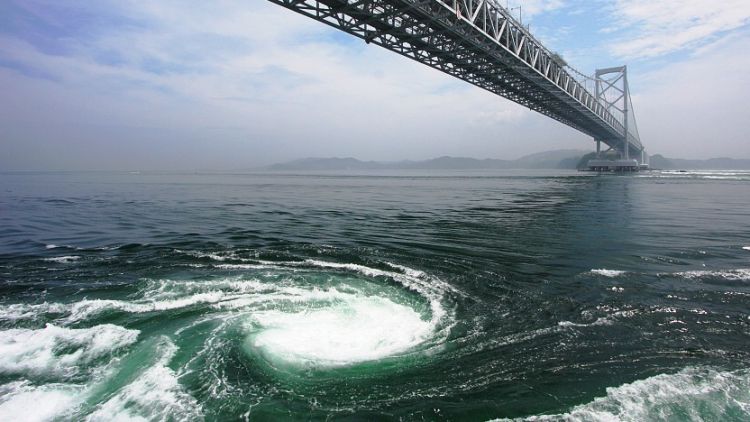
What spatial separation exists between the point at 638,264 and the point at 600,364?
6023 mm

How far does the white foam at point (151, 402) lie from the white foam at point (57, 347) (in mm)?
930

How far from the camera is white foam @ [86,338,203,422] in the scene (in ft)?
12.2

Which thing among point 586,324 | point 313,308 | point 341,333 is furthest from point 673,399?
point 313,308

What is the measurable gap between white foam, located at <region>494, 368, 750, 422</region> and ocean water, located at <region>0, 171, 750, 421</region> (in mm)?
18

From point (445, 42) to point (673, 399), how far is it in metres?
27.9

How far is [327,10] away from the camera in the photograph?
794 inches

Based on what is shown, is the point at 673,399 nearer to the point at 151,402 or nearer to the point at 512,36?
the point at 151,402

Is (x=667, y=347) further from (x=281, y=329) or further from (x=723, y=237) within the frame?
(x=723, y=237)

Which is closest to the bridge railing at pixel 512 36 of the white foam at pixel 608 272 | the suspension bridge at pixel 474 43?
the suspension bridge at pixel 474 43

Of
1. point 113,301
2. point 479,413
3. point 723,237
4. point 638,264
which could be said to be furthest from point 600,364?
point 723,237

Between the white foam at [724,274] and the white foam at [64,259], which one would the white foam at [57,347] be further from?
the white foam at [724,274]

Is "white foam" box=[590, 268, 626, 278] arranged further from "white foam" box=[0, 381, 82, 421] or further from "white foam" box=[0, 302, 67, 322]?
"white foam" box=[0, 302, 67, 322]

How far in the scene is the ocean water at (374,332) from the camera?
12.7 ft

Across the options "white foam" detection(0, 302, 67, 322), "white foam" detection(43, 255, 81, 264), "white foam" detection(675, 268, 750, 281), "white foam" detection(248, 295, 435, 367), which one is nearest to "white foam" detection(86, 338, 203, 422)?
"white foam" detection(248, 295, 435, 367)
